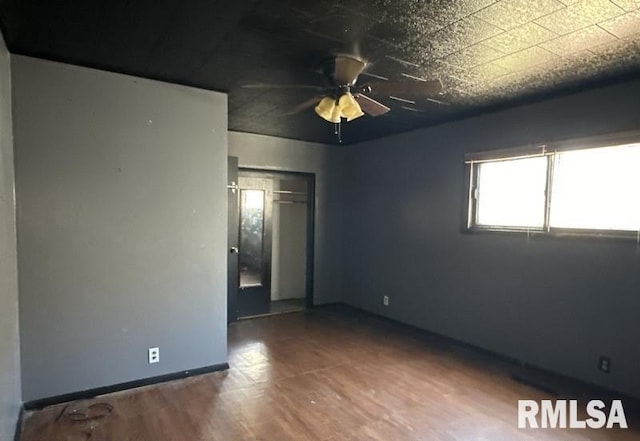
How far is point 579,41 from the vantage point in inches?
85.0

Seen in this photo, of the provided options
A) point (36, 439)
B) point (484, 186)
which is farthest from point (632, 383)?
point (36, 439)

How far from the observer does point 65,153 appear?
2.61 meters

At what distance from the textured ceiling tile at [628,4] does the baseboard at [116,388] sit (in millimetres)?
3622

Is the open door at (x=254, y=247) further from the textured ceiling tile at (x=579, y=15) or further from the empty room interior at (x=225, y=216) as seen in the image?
the textured ceiling tile at (x=579, y=15)

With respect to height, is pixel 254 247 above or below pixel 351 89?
below

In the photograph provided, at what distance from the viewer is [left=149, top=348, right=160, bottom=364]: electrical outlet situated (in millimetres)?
2939

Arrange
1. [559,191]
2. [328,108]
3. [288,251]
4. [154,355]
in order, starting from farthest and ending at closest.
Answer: [288,251]
[559,191]
[154,355]
[328,108]

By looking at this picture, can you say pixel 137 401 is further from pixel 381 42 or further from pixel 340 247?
pixel 340 247

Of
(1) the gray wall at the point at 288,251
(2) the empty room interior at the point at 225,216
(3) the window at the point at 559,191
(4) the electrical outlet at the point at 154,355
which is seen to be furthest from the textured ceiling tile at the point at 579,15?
(1) the gray wall at the point at 288,251

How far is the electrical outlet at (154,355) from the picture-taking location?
2939 millimetres

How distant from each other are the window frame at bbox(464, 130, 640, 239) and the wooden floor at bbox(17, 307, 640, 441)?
1.28 m

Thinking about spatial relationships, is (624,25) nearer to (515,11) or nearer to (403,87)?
(515,11)

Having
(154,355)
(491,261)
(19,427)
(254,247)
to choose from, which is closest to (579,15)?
(491,261)

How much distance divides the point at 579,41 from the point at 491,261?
2.12 meters
